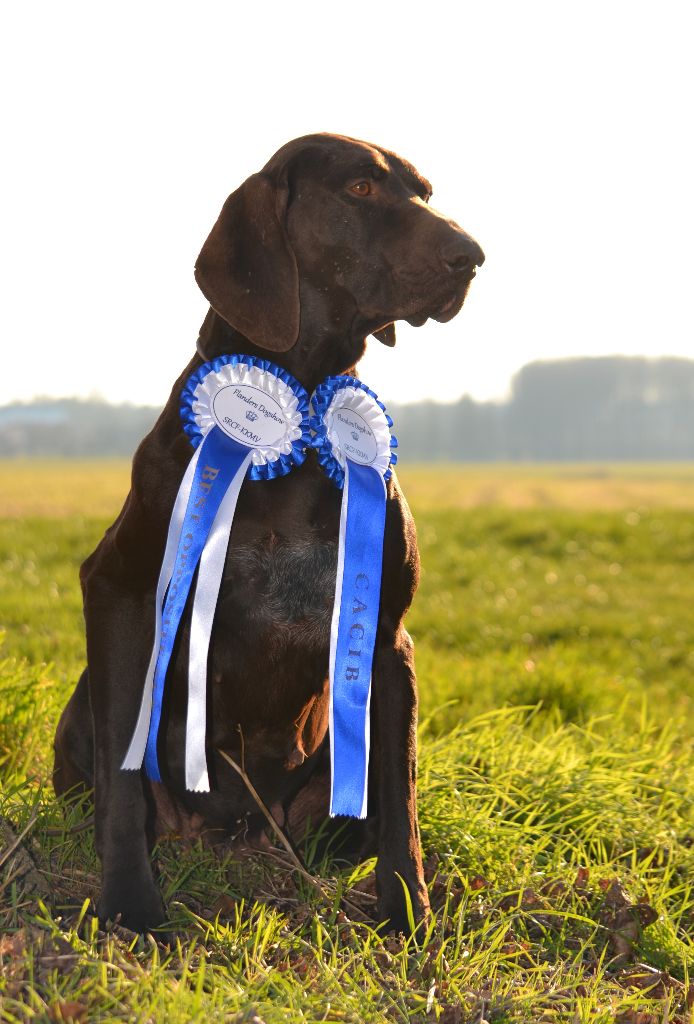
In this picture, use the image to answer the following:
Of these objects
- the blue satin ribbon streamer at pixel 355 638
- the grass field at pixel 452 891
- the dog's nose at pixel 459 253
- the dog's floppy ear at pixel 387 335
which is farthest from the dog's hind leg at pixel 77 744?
the dog's nose at pixel 459 253

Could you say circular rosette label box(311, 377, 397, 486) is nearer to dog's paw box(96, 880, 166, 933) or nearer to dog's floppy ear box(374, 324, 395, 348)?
dog's floppy ear box(374, 324, 395, 348)

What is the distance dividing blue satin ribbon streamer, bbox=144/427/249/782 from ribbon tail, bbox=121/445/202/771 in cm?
1

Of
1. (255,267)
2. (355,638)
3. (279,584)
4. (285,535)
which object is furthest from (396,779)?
(255,267)

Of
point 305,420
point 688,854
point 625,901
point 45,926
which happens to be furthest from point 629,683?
point 45,926

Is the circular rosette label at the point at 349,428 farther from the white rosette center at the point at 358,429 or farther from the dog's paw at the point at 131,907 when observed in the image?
the dog's paw at the point at 131,907

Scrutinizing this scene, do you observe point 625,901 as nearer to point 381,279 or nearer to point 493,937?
point 493,937

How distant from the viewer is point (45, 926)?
2752 mm

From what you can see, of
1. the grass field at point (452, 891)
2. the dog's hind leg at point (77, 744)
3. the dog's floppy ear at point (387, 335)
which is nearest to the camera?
the grass field at point (452, 891)

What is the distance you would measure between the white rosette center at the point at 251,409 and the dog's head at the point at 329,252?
4.7 inches

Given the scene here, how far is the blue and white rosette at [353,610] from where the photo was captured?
9.78 ft

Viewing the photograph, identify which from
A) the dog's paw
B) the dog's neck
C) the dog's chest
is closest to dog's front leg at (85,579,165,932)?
the dog's paw

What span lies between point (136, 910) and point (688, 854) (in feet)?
6.59

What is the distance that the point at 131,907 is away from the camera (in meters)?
2.92

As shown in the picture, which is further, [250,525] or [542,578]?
[542,578]
